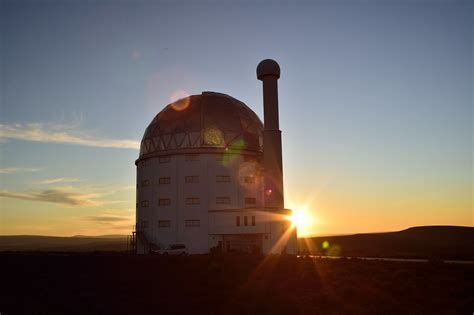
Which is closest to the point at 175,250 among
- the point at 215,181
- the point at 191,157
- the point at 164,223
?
the point at 164,223

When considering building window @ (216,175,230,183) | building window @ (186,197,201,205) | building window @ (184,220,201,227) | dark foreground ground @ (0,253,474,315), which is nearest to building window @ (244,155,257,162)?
building window @ (216,175,230,183)

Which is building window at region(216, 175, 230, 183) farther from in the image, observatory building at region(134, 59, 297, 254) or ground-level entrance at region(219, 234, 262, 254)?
ground-level entrance at region(219, 234, 262, 254)

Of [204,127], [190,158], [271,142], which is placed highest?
[204,127]

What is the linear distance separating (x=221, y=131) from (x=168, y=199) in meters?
8.66

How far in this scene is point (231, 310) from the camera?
18.1 metres

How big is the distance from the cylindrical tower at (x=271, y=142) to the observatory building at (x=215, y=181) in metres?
0.10

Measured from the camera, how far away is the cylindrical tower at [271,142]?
138 ft

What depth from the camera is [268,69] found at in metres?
44.4

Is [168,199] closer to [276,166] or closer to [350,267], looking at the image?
[276,166]

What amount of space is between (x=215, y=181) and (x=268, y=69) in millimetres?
12656

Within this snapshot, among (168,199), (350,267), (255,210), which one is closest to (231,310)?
(350,267)

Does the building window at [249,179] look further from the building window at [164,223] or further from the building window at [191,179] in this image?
the building window at [164,223]

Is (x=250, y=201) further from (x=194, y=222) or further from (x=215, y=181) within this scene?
(x=194, y=222)

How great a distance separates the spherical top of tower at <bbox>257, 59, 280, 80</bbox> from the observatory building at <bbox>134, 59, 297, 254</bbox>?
10 cm
